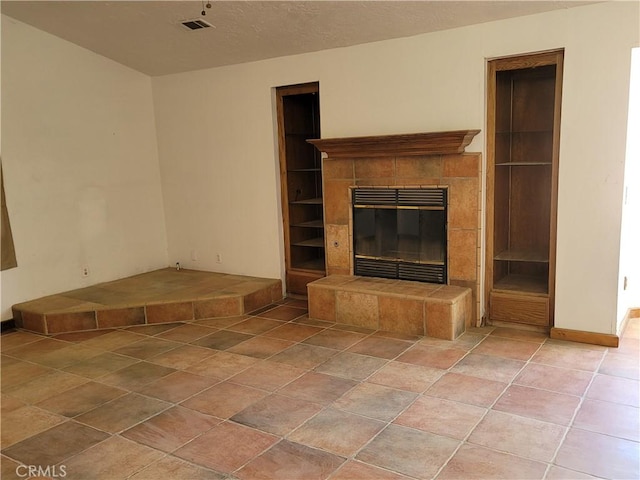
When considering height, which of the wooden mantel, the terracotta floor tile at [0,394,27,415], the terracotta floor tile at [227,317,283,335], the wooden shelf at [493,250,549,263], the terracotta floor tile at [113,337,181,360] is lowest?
the terracotta floor tile at [0,394,27,415]

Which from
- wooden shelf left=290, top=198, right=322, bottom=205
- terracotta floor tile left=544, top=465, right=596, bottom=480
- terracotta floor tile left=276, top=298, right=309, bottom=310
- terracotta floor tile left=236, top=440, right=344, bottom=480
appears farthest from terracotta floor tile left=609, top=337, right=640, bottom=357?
wooden shelf left=290, top=198, right=322, bottom=205

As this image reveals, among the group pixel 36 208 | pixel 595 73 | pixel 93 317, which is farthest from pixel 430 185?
pixel 36 208

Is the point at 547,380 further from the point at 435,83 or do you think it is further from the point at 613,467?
the point at 435,83

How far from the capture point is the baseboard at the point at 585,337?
3.61 metres

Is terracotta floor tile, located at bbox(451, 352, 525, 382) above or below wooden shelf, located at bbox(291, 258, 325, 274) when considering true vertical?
below

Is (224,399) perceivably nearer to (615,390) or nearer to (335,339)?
(335,339)

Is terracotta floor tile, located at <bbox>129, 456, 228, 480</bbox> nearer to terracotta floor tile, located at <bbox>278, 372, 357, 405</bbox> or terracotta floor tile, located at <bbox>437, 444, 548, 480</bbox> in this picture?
terracotta floor tile, located at <bbox>278, 372, 357, 405</bbox>

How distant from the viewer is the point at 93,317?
4523 mm

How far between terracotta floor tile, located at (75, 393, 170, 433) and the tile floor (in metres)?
0.01

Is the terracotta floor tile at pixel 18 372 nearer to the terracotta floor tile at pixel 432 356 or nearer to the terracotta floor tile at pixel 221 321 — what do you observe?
the terracotta floor tile at pixel 221 321

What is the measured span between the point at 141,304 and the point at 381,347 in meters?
2.26

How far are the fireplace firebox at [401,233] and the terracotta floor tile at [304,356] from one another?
113 cm

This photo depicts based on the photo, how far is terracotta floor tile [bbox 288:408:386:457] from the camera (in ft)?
8.24

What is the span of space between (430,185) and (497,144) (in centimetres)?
64
